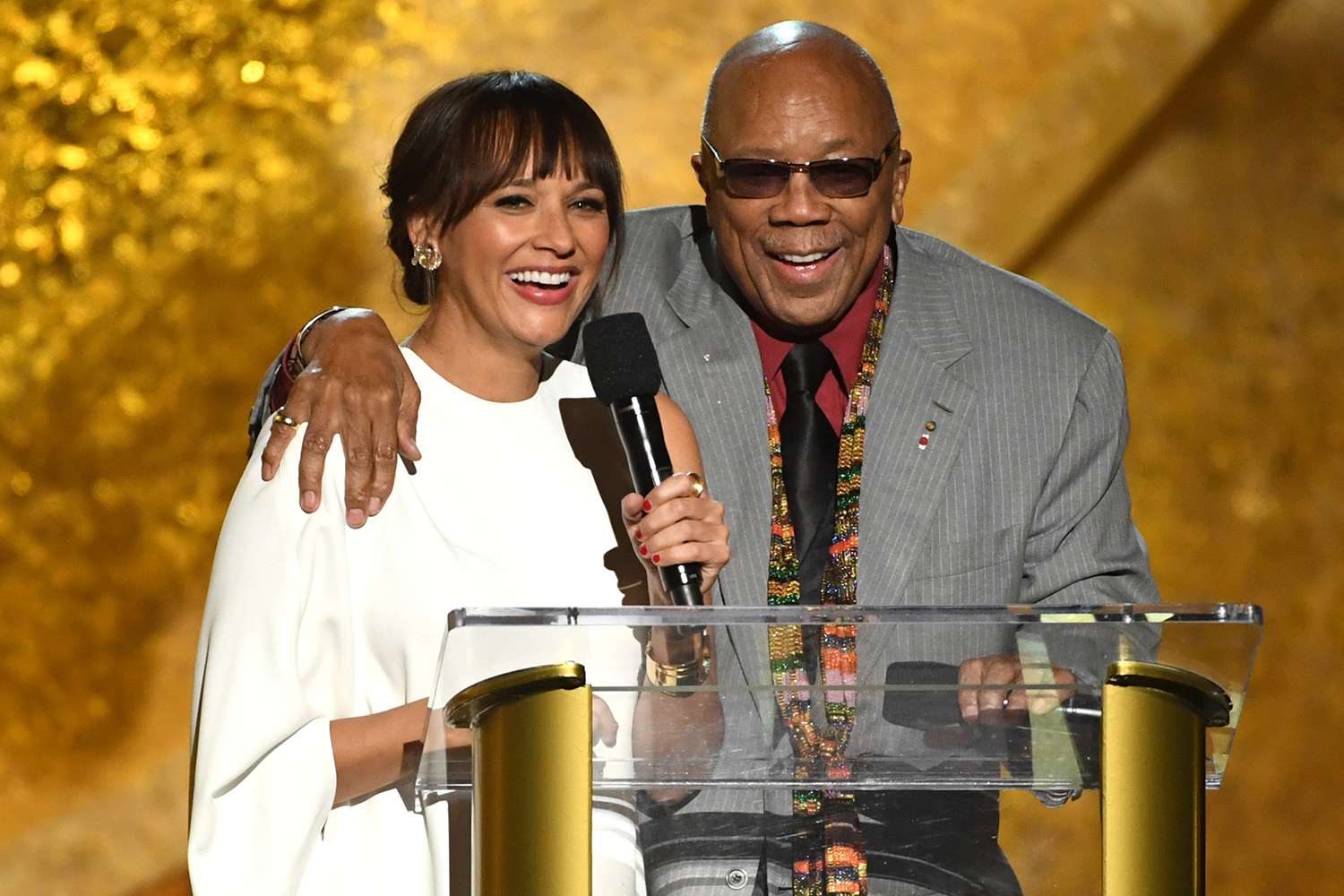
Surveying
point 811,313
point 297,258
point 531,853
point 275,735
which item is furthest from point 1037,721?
point 297,258

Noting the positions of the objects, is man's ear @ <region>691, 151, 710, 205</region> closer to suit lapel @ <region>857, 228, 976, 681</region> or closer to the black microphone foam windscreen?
suit lapel @ <region>857, 228, 976, 681</region>

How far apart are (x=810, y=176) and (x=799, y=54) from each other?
0.54 feet

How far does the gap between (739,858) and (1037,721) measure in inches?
8.5

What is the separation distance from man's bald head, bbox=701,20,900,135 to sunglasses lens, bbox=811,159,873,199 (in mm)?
94

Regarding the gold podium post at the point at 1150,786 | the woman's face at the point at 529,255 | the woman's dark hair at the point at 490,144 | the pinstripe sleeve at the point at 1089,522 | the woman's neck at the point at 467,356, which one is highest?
the woman's dark hair at the point at 490,144

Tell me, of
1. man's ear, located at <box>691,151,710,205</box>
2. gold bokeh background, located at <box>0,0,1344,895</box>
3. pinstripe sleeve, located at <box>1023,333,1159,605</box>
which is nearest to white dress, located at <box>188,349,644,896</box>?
man's ear, located at <box>691,151,710,205</box>

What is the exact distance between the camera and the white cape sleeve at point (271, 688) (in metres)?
1.48

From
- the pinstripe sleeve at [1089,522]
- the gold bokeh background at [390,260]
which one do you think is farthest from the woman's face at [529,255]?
the gold bokeh background at [390,260]

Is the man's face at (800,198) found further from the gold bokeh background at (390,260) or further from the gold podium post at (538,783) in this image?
the gold bokeh background at (390,260)

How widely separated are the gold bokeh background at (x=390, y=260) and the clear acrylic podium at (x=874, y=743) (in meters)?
2.42

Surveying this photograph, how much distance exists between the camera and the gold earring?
6.18 ft

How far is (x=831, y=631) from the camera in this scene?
1.14 meters

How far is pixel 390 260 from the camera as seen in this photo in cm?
355

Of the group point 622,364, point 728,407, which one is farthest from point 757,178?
point 622,364
